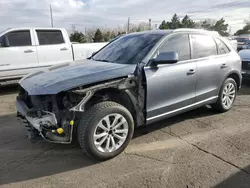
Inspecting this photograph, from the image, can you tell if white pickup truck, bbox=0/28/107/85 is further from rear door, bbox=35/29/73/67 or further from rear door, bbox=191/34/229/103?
rear door, bbox=191/34/229/103

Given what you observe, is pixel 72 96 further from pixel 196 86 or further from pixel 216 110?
pixel 216 110

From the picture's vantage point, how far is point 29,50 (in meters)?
7.53

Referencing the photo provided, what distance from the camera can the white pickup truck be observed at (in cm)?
732

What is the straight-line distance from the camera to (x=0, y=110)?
5.69 m

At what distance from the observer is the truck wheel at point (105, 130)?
307cm

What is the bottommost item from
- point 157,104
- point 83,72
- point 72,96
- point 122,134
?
point 122,134

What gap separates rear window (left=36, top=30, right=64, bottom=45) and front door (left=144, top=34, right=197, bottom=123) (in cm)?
520

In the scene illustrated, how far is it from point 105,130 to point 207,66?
7.68ft

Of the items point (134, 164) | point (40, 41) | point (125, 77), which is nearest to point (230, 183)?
point (134, 164)

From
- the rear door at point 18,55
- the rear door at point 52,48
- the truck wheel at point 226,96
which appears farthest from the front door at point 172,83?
the rear door at point 18,55

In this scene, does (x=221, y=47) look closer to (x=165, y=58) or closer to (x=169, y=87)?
(x=169, y=87)

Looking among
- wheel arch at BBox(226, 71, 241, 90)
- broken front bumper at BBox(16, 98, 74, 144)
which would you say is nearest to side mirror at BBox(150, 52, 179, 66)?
broken front bumper at BBox(16, 98, 74, 144)

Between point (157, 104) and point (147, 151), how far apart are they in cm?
73

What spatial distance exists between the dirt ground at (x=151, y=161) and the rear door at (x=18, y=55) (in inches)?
129
